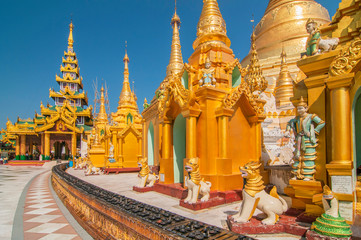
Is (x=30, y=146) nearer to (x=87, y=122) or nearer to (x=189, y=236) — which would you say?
(x=87, y=122)

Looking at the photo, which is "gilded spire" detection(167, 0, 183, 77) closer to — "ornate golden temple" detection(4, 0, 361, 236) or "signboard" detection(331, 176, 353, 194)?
"ornate golden temple" detection(4, 0, 361, 236)

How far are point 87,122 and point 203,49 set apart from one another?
137 feet

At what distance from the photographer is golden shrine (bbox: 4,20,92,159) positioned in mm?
38156

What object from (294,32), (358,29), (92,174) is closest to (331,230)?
(358,29)

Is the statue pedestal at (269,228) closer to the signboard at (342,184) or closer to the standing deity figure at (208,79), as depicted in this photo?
the signboard at (342,184)

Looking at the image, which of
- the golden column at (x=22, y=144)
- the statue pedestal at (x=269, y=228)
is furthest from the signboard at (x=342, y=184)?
the golden column at (x=22, y=144)

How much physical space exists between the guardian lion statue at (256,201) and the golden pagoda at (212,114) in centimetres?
265

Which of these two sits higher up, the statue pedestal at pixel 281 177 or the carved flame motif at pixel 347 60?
the carved flame motif at pixel 347 60

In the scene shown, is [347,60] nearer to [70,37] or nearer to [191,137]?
[191,137]

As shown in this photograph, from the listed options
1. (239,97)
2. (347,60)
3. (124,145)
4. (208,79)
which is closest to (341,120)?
(347,60)

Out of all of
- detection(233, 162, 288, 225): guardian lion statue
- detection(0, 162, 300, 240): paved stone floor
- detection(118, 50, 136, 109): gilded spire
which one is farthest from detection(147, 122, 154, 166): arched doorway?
detection(233, 162, 288, 225): guardian lion statue

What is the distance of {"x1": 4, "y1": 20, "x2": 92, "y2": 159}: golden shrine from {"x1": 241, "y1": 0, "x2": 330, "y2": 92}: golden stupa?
30.4 m

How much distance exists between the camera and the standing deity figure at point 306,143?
4645 mm

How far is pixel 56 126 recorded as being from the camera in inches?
1526
